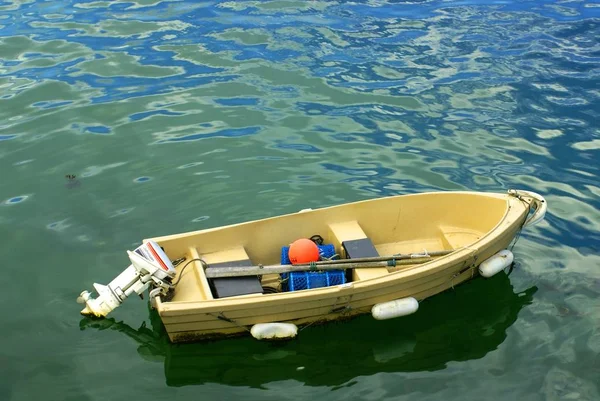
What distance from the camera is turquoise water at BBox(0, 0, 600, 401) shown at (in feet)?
27.2

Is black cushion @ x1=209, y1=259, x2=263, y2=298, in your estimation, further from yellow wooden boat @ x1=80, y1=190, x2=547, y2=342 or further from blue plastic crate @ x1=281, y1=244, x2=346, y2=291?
blue plastic crate @ x1=281, y1=244, x2=346, y2=291

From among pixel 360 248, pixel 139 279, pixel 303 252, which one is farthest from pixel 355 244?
pixel 139 279

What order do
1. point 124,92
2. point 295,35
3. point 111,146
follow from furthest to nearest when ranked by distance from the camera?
point 295,35
point 124,92
point 111,146

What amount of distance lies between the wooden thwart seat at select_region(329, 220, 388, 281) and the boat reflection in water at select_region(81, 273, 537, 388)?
572 millimetres

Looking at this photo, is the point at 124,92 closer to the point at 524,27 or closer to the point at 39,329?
the point at 39,329

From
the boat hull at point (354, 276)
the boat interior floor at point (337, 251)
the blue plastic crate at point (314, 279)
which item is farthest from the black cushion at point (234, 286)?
the blue plastic crate at point (314, 279)

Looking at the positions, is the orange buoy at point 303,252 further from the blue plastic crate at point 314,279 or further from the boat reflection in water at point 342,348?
the boat reflection in water at point 342,348

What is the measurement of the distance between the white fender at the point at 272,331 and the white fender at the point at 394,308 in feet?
3.46

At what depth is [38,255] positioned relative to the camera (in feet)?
33.7

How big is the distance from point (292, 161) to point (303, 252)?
12.8 feet

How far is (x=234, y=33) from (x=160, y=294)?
36.4 ft

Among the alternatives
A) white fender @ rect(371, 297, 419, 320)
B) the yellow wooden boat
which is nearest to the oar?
the yellow wooden boat

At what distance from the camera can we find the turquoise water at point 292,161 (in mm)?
8297

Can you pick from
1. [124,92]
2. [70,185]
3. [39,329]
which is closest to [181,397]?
[39,329]
